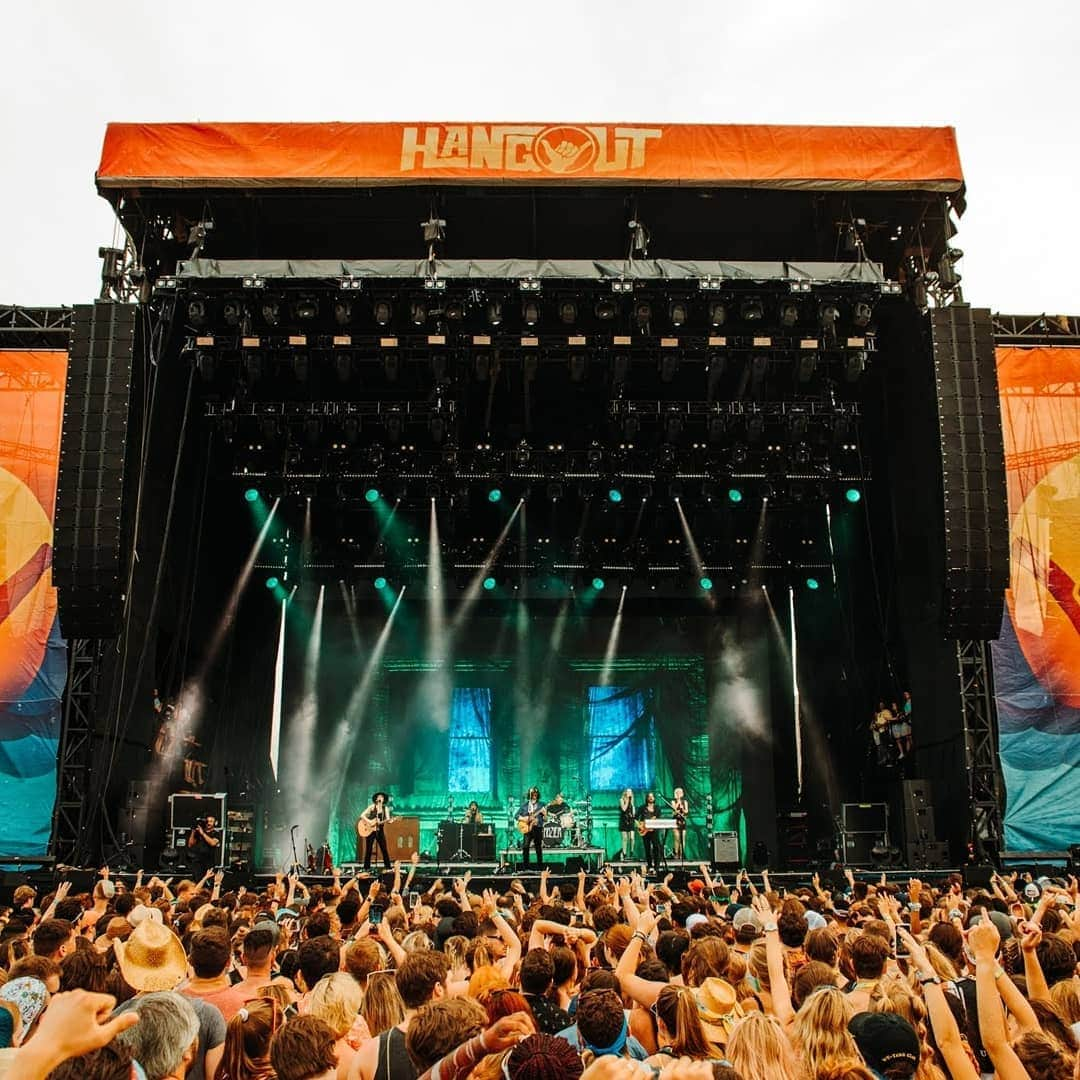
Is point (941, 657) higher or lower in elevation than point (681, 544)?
lower

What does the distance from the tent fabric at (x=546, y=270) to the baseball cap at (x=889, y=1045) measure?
50.8 ft

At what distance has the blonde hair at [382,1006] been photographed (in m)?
3.84

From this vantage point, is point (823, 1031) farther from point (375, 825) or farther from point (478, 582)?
point (478, 582)

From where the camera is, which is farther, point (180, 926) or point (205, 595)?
point (205, 595)

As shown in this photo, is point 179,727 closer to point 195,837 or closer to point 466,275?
point 195,837

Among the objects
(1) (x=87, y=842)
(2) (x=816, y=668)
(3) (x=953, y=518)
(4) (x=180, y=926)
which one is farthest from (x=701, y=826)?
(4) (x=180, y=926)

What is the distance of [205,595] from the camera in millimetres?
22156

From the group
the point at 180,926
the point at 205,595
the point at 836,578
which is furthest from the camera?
the point at 836,578

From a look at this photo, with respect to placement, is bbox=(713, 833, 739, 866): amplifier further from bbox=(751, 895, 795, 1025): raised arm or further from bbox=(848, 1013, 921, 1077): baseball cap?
bbox=(848, 1013, 921, 1077): baseball cap

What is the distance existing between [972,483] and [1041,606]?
352cm

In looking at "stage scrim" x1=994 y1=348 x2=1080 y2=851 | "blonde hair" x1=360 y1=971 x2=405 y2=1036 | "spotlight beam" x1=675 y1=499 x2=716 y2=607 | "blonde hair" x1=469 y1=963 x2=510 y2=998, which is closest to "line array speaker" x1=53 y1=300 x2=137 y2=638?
"spotlight beam" x1=675 y1=499 x2=716 y2=607

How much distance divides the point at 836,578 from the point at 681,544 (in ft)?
10.7

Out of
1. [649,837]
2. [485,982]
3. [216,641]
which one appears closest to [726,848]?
[649,837]

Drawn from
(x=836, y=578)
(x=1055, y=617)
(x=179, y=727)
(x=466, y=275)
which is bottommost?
(x=179, y=727)
